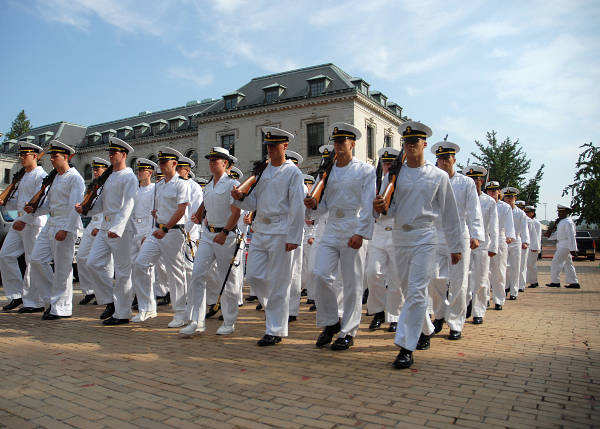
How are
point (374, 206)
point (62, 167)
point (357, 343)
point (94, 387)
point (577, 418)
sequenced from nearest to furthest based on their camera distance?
point (577, 418)
point (94, 387)
point (374, 206)
point (357, 343)
point (62, 167)

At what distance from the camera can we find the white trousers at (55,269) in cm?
713

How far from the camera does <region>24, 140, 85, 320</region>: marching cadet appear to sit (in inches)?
281

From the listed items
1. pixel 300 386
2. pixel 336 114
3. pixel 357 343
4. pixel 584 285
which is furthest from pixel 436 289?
pixel 336 114

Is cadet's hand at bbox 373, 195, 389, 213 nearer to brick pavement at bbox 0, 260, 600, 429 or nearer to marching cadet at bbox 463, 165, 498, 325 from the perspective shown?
brick pavement at bbox 0, 260, 600, 429

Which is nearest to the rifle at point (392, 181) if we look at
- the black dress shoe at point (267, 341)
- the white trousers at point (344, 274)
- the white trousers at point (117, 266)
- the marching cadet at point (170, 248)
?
the white trousers at point (344, 274)

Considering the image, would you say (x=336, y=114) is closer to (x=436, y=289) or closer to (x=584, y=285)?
(x=584, y=285)

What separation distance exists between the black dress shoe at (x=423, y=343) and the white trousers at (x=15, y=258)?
627 cm

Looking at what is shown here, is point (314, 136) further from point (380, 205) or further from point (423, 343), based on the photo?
point (380, 205)

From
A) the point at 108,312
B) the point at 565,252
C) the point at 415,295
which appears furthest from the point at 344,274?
the point at 565,252

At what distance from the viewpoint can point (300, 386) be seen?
3.83m

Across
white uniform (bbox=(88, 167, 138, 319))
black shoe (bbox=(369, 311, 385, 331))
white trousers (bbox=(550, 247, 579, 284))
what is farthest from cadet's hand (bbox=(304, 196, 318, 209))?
white trousers (bbox=(550, 247, 579, 284))

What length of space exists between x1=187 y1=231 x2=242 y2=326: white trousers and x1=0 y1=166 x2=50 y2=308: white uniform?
3485mm

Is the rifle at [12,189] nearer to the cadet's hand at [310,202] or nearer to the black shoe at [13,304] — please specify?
the black shoe at [13,304]

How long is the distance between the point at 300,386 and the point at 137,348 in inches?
90.8
